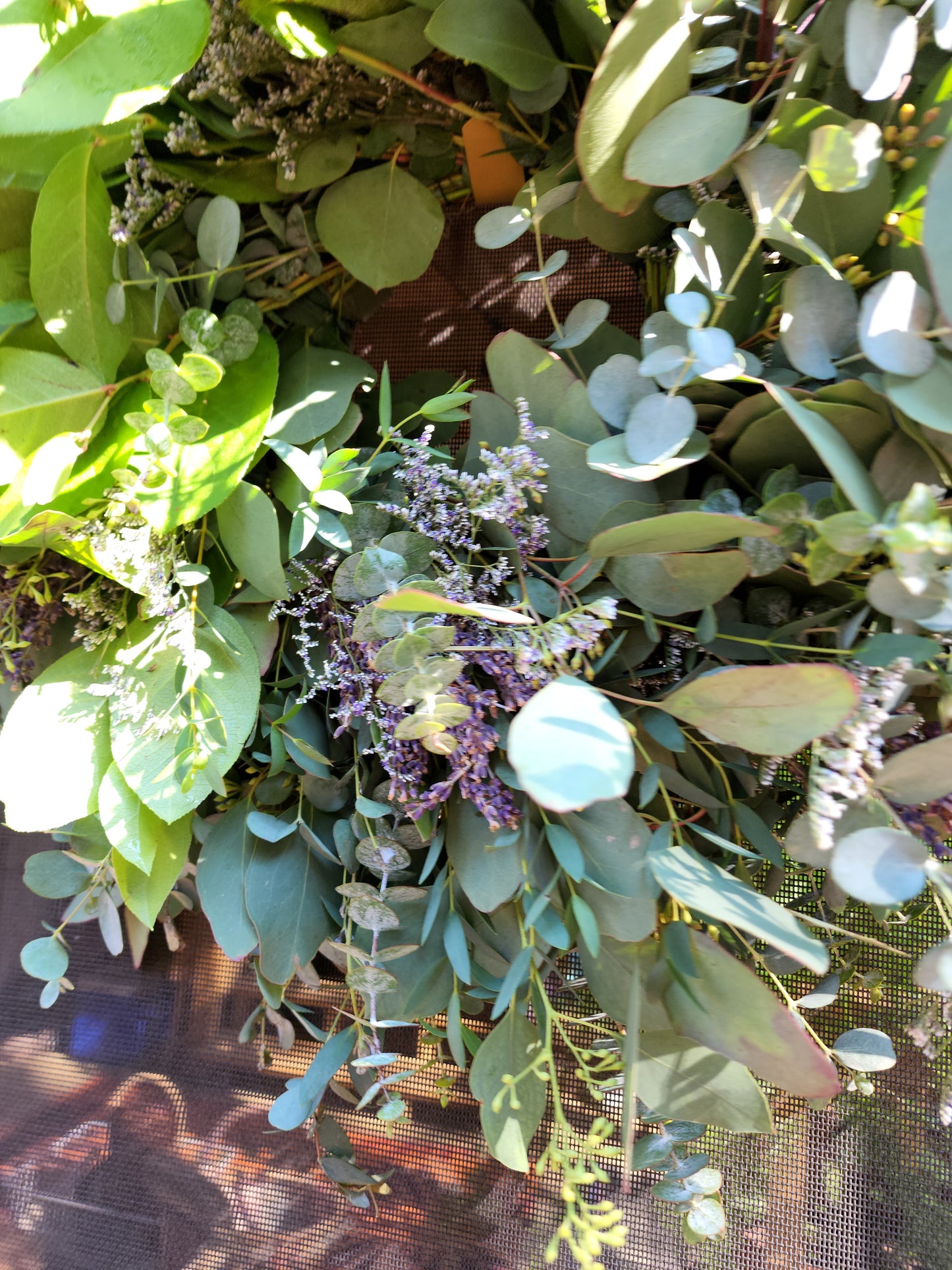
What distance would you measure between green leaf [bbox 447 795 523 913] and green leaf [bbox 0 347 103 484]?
36cm

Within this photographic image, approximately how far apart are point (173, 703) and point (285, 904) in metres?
0.17

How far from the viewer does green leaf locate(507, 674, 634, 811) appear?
0.88 feet

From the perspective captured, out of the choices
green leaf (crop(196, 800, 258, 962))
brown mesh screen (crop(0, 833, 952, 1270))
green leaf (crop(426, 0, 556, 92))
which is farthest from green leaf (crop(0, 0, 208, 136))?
brown mesh screen (crop(0, 833, 952, 1270))

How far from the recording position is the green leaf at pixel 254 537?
49cm

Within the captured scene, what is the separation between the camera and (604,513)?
0.44 metres

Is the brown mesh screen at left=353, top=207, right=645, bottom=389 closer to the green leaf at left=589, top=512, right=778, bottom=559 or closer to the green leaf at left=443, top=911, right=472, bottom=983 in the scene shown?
the green leaf at left=589, top=512, right=778, bottom=559

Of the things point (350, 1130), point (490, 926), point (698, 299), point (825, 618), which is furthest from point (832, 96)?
point (350, 1130)

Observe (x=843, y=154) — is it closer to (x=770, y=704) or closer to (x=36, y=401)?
(x=770, y=704)

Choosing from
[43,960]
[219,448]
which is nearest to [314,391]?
[219,448]

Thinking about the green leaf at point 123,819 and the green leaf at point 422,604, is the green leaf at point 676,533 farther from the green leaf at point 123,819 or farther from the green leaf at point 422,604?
the green leaf at point 123,819

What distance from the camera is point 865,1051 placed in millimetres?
533

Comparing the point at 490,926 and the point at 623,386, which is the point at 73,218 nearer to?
the point at 623,386

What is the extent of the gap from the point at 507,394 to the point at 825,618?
230 mm

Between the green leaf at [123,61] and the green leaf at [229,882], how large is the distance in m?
0.46
